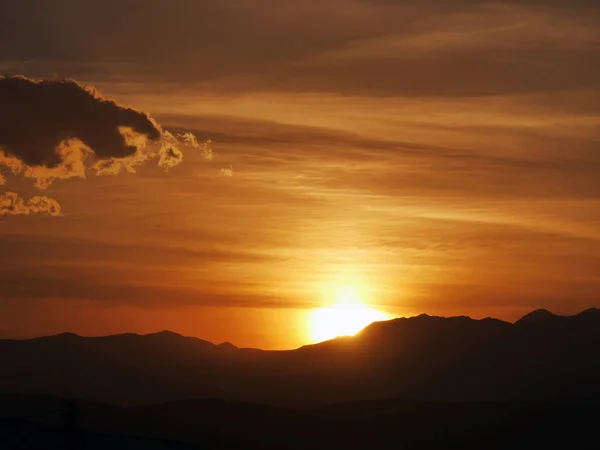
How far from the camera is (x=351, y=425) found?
7741 inches

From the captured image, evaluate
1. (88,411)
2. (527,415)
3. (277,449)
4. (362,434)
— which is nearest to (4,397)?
(88,411)

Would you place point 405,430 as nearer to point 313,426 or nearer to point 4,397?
point 313,426

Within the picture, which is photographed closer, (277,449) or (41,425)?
(41,425)

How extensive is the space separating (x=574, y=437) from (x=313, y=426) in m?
46.7

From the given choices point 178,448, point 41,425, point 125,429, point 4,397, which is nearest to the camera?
point 41,425

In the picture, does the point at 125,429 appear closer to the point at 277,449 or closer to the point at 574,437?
the point at 277,449

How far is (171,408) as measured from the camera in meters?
197

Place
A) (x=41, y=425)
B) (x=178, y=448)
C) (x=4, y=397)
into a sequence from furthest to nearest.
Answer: (x=4, y=397) < (x=178, y=448) < (x=41, y=425)

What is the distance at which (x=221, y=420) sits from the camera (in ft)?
631

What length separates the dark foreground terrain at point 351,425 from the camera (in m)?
177

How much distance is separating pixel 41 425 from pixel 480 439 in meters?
118

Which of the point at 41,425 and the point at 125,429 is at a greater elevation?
the point at 125,429

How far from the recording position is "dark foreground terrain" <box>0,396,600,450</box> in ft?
581

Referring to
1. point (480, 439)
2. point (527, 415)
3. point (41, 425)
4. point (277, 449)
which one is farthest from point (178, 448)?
point (527, 415)
